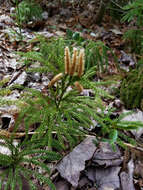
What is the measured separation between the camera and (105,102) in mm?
2660

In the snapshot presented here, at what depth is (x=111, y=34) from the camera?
4.67 meters

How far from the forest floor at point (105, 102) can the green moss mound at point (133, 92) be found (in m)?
0.10

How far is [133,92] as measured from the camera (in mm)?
2510

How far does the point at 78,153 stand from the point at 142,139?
0.90 meters

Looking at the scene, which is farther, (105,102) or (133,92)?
(105,102)

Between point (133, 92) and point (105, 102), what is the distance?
0.43m

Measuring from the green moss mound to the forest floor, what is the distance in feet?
0.34

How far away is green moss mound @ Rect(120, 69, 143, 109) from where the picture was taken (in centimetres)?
250

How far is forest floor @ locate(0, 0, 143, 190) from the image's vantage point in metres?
1.74

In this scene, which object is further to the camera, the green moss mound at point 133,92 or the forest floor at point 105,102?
the green moss mound at point 133,92

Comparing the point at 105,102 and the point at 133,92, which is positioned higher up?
the point at 133,92

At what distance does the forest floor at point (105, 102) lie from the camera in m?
1.74

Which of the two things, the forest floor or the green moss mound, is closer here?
the forest floor

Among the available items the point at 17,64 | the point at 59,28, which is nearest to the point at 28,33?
the point at 59,28
